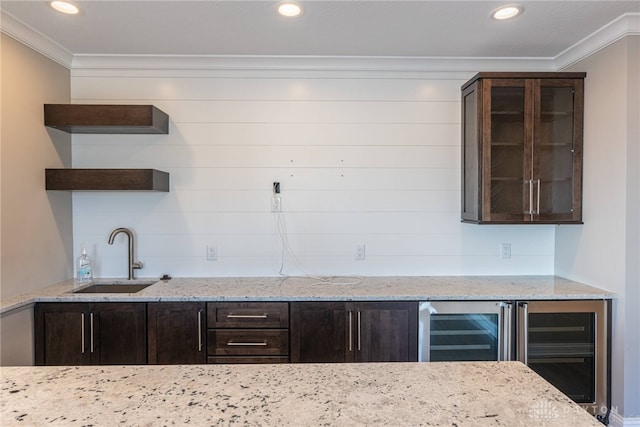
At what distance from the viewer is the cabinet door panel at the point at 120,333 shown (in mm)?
2361

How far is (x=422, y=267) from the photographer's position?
3000 millimetres

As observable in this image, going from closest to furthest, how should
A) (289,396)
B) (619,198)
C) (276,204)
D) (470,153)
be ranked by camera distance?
1. (289,396)
2. (619,198)
3. (470,153)
4. (276,204)

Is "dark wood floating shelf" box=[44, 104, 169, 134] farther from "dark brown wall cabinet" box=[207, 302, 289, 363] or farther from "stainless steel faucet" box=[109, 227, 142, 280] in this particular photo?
"dark brown wall cabinet" box=[207, 302, 289, 363]

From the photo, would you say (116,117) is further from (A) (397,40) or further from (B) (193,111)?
(A) (397,40)

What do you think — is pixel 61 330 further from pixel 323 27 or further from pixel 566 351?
pixel 566 351

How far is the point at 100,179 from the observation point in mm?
2615

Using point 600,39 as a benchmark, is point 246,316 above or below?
below

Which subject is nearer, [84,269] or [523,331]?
[523,331]

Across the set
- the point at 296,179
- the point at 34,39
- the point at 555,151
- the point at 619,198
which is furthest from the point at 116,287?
the point at 619,198

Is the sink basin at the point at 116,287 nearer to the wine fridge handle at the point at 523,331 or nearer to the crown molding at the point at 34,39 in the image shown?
the crown molding at the point at 34,39

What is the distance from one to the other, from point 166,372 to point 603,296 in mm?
2461

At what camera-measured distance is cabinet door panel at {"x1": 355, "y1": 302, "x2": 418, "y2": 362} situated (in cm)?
238

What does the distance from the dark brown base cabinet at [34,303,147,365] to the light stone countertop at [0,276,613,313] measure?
6 cm

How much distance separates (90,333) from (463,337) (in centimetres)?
230
